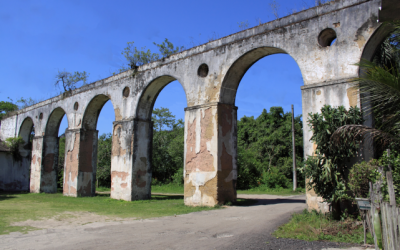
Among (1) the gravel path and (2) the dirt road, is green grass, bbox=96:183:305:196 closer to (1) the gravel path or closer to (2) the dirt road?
(2) the dirt road

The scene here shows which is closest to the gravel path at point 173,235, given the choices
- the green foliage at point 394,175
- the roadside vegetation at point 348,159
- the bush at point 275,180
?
the roadside vegetation at point 348,159

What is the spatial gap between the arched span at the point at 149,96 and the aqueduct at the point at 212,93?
1.6 inches

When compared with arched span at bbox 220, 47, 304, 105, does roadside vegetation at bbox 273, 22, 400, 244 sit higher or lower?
lower

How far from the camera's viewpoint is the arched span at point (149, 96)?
13.0m

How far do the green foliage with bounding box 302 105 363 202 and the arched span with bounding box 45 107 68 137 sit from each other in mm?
15550

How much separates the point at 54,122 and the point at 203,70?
1183 cm

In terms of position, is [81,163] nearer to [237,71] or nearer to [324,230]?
[237,71]

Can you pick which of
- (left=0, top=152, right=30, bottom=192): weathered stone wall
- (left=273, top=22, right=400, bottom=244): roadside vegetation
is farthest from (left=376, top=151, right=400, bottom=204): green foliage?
(left=0, top=152, right=30, bottom=192): weathered stone wall

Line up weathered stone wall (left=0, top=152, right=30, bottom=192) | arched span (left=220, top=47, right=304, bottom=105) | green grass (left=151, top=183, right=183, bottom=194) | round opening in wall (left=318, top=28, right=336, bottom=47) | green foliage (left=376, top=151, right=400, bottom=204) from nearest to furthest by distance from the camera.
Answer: green foliage (left=376, top=151, right=400, bottom=204) < round opening in wall (left=318, top=28, right=336, bottom=47) < arched span (left=220, top=47, right=304, bottom=105) < weathered stone wall (left=0, top=152, right=30, bottom=192) < green grass (left=151, top=183, right=183, bottom=194)

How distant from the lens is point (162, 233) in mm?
6309

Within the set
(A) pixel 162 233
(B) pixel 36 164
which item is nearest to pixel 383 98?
(A) pixel 162 233

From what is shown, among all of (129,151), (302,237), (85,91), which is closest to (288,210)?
(302,237)

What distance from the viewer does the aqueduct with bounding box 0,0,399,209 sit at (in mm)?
7668

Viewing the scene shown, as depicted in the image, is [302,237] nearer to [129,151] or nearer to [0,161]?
[129,151]
